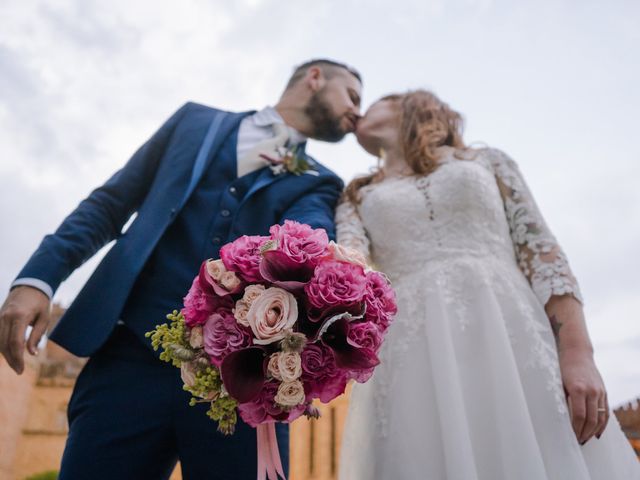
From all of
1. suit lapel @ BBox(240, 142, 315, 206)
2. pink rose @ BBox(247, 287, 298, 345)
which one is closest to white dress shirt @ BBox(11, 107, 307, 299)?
suit lapel @ BBox(240, 142, 315, 206)

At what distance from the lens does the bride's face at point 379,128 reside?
338cm

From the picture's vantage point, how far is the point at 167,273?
2283mm

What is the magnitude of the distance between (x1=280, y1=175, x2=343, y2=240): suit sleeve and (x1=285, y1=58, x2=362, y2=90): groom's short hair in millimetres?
1099

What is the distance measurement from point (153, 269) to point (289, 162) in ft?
3.13

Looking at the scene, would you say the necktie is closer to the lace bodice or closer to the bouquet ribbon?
the lace bodice

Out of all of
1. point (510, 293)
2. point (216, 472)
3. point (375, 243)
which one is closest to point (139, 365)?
point (216, 472)

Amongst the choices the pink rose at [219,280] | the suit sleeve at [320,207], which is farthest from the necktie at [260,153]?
the pink rose at [219,280]

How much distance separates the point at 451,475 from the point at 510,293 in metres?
0.88

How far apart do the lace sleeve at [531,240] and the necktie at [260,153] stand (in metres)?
1.17

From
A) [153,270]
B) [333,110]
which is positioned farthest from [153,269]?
[333,110]

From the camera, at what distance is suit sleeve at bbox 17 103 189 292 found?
2.21 meters

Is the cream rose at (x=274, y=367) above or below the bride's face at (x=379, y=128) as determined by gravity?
below

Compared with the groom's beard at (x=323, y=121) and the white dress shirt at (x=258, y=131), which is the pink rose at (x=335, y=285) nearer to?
the white dress shirt at (x=258, y=131)

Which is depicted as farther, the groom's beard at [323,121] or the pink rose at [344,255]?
the groom's beard at [323,121]
